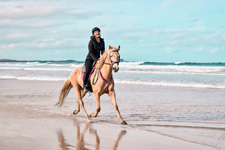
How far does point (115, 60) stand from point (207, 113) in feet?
12.6

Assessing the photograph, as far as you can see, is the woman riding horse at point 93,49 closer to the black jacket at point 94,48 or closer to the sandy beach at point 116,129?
the black jacket at point 94,48

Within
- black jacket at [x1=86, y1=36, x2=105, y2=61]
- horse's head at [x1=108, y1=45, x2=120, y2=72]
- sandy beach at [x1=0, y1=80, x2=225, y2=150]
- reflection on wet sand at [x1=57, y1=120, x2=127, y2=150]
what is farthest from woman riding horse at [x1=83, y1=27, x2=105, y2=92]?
reflection on wet sand at [x1=57, y1=120, x2=127, y2=150]

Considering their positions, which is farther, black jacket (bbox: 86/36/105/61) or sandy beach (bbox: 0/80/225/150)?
black jacket (bbox: 86/36/105/61)

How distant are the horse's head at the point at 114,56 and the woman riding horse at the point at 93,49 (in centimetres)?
72

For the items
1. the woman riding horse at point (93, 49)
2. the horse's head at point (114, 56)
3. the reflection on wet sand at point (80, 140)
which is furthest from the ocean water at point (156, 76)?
the reflection on wet sand at point (80, 140)

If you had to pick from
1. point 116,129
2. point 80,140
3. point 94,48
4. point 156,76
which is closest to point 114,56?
point 94,48

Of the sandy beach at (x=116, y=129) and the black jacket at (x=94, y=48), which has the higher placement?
the black jacket at (x=94, y=48)

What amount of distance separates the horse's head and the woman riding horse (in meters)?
0.72

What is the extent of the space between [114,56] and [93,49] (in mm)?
1153

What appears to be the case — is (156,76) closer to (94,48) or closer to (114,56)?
(94,48)

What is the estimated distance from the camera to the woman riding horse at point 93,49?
784 centimetres

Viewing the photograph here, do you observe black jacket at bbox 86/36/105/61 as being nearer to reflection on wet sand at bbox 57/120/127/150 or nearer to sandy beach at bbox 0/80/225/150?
sandy beach at bbox 0/80/225/150

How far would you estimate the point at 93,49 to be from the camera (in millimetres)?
7980

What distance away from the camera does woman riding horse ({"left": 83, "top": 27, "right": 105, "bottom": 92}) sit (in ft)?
25.7
